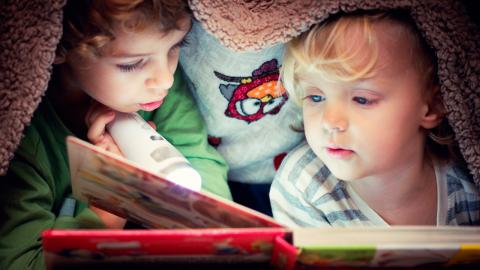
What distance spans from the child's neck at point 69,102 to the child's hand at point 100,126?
0.04 metres

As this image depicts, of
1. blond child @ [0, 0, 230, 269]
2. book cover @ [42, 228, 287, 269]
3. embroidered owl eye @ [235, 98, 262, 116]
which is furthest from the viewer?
embroidered owl eye @ [235, 98, 262, 116]

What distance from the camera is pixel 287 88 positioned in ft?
2.81

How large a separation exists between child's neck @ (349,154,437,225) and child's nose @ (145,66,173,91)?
1.28 feet

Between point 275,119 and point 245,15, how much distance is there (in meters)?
0.29

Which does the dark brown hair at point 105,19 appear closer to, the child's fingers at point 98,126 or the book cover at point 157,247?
the child's fingers at point 98,126

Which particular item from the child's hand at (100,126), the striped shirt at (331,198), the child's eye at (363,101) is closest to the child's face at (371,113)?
the child's eye at (363,101)

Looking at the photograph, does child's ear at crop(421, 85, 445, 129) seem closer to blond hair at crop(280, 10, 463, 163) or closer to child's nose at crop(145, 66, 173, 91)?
blond hair at crop(280, 10, 463, 163)

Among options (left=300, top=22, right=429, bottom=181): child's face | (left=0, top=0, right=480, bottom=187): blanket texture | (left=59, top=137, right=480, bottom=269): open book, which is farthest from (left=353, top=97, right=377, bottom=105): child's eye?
(left=59, top=137, right=480, bottom=269): open book

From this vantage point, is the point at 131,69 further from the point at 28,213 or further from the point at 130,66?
the point at 28,213

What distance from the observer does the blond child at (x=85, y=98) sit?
0.71m

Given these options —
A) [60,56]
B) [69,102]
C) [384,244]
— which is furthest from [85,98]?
[384,244]

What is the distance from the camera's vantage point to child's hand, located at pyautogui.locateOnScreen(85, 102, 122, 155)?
83 cm

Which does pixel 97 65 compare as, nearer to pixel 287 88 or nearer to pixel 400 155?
pixel 287 88

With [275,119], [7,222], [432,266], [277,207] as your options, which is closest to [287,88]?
[275,119]
